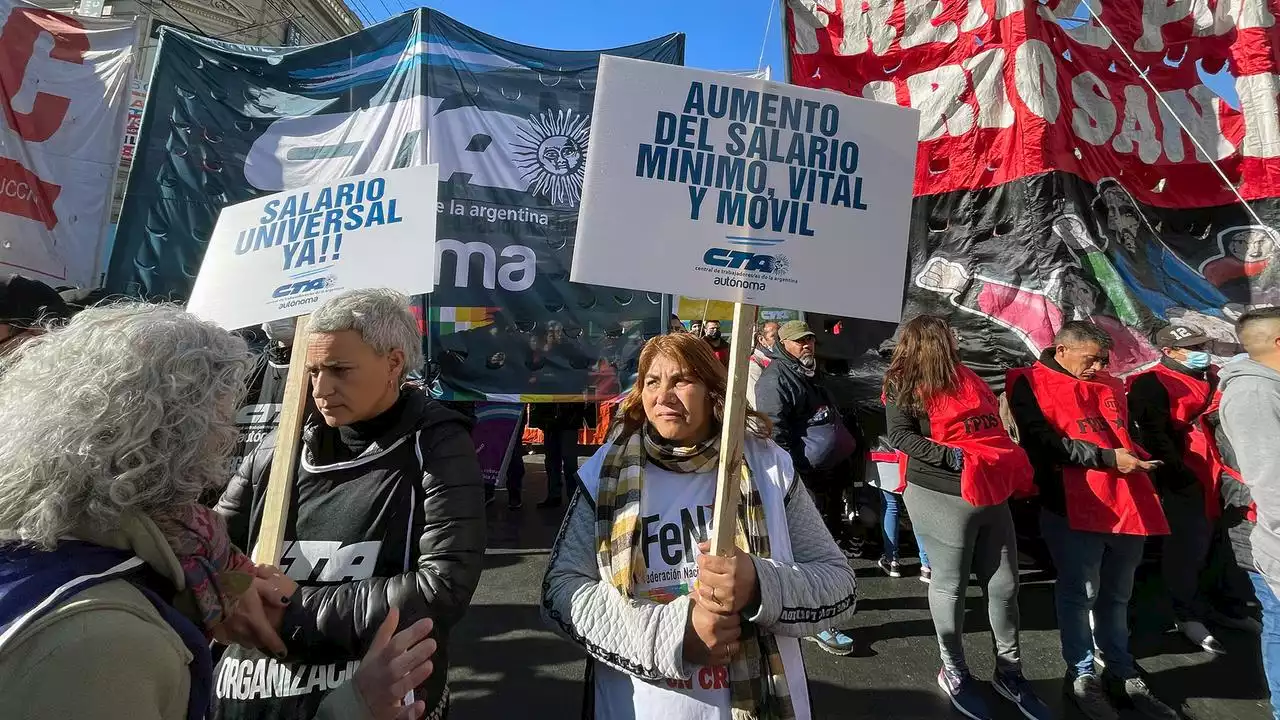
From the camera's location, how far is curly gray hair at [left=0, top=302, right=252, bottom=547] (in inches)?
29.4

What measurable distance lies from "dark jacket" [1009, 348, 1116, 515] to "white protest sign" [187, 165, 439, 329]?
2.94m

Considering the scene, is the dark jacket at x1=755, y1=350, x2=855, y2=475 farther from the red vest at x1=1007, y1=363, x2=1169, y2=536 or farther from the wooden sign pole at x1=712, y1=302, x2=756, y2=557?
the wooden sign pole at x1=712, y1=302, x2=756, y2=557

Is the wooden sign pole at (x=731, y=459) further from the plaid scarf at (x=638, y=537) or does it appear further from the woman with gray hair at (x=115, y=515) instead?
the woman with gray hair at (x=115, y=515)

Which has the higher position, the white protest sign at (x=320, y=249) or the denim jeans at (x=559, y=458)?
the white protest sign at (x=320, y=249)

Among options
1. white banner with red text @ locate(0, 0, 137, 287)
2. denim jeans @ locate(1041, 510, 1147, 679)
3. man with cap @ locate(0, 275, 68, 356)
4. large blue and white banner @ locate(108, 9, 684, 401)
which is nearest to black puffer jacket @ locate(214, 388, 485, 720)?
man with cap @ locate(0, 275, 68, 356)

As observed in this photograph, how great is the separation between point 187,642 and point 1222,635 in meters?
5.24

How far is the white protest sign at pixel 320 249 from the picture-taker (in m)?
1.72

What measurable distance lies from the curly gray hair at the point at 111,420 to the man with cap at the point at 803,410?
9.66 feet

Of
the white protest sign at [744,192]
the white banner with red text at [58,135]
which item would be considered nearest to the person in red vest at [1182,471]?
the white protest sign at [744,192]

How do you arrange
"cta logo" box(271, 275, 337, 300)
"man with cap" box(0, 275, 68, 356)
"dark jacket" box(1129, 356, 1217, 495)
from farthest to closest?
"dark jacket" box(1129, 356, 1217, 495)
"man with cap" box(0, 275, 68, 356)
"cta logo" box(271, 275, 337, 300)

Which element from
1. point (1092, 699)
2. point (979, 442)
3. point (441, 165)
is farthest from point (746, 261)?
point (441, 165)

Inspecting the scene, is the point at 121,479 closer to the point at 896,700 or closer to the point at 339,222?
the point at 339,222

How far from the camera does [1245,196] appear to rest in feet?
15.4

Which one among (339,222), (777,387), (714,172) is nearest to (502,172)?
(777,387)
